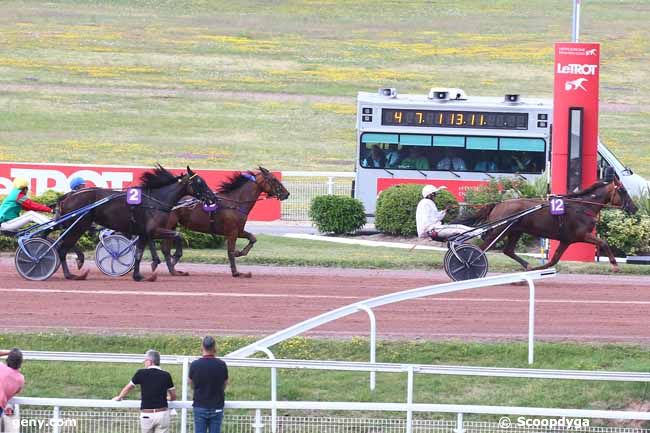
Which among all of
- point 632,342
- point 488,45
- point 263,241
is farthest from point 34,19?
point 632,342

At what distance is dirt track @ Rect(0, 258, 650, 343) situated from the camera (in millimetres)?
15227

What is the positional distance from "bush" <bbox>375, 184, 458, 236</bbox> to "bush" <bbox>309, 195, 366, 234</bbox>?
56cm

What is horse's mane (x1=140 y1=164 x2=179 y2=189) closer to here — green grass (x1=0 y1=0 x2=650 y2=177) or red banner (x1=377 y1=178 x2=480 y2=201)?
red banner (x1=377 y1=178 x2=480 y2=201)

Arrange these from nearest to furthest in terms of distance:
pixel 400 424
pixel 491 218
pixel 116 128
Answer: pixel 400 424, pixel 491 218, pixel 116 128

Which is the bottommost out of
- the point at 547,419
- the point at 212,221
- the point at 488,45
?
the point at 547,419

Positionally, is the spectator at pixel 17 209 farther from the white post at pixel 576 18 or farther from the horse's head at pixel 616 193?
the white post at pixel 576 18

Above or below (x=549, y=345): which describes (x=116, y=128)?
above

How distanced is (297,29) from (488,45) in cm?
876

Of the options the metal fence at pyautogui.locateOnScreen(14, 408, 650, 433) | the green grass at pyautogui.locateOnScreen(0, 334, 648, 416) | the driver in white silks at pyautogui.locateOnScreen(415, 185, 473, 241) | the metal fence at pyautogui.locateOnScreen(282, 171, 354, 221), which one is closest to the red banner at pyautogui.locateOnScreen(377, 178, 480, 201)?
the metal fence at pyautogui.locateOnScreen(282, 171, 354, 221)

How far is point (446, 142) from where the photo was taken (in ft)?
90.4

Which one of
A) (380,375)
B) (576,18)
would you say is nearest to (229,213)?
(380,375)

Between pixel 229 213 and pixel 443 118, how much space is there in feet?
32.4

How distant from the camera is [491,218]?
59.6ft

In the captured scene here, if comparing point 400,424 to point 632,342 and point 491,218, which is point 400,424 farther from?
point 491,218
